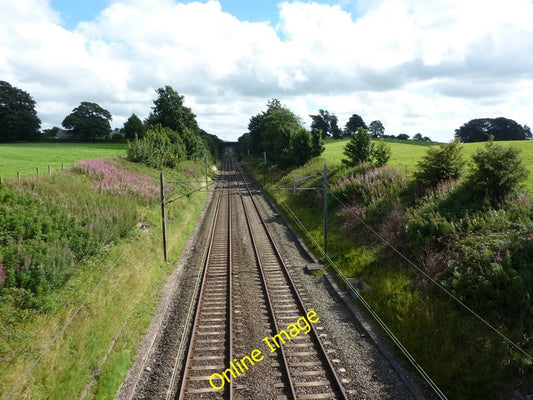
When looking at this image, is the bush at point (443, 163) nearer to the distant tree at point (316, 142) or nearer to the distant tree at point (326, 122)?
the distant tree at point (316, 142)

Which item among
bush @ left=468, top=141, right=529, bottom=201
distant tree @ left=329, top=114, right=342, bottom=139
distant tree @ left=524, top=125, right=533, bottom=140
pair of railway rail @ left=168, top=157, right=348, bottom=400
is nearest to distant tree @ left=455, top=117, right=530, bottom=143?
distant tree @ left=524, top=125, right=533, bottom=140

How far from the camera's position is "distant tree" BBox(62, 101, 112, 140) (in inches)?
3497

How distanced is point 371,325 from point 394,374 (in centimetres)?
253

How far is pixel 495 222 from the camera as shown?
1277cm

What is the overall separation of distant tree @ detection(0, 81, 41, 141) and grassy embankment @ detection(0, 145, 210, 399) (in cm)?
7193

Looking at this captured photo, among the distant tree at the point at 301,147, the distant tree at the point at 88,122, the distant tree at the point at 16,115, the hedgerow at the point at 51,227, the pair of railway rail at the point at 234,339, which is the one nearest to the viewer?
the pair of railway rail at the point at 234,339

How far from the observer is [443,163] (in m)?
18.1

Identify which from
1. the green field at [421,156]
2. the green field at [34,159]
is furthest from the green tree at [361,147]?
the green field at [34,159]

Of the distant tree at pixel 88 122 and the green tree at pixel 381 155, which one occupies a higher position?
the distant tree at pixel 88 122

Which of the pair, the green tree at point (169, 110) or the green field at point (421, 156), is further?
the green tree at point (169, 110)

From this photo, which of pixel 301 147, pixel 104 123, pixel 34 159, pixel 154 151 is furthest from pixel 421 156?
pixel 104 123

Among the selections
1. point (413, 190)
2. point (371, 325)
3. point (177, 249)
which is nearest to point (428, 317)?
point (371, 325)

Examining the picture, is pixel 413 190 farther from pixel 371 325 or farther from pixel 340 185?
pixel 371 325

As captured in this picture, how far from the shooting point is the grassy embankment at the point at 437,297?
8.31 metres
